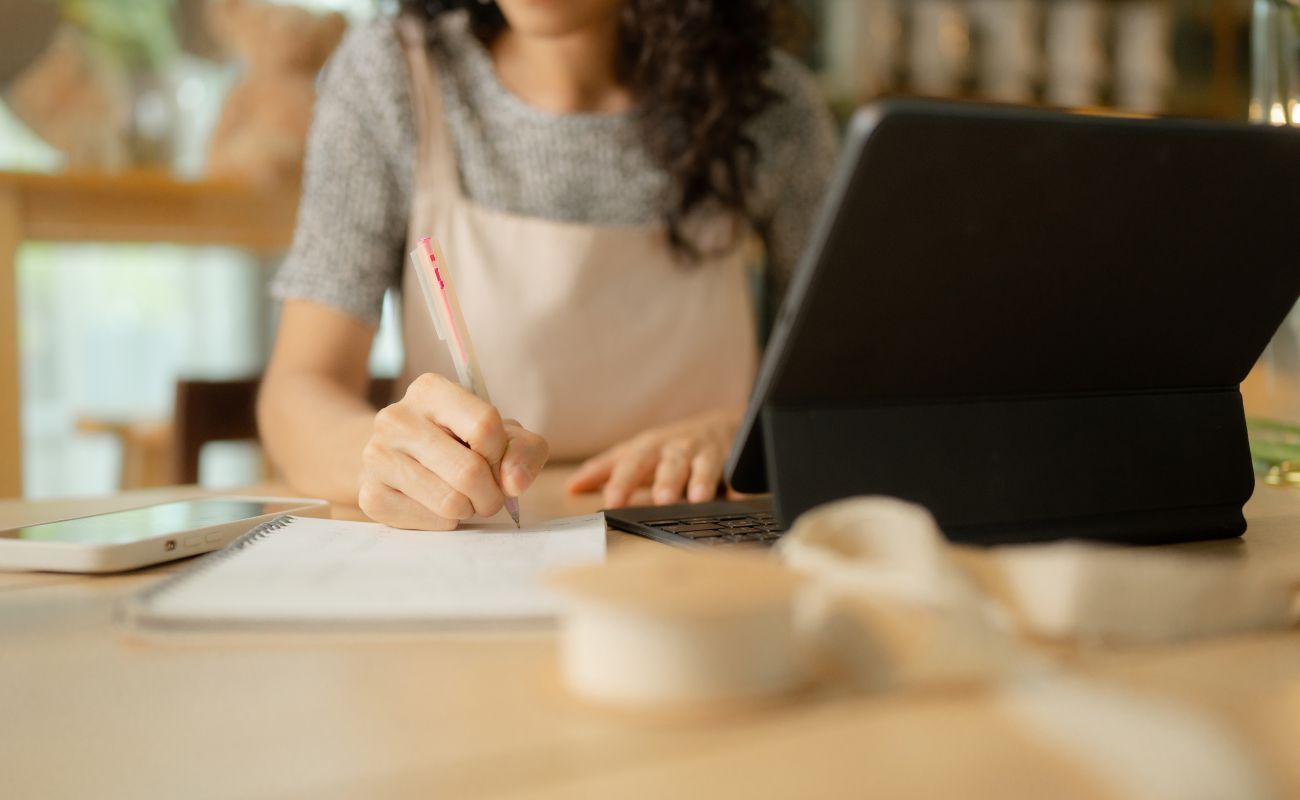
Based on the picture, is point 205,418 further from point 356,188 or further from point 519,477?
point 519,477

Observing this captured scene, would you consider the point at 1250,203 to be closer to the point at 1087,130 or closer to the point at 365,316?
the point at 1087,130

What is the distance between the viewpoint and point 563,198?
118 cm

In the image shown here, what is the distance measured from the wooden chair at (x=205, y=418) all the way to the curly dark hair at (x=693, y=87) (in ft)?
1.53

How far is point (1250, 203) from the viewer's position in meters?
0.47

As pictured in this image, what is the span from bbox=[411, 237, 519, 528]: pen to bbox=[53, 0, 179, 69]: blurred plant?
6.00 feet

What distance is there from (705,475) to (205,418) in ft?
2.38

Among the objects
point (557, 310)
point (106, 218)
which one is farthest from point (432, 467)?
point (106, 218)

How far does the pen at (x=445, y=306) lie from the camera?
1.75 feet

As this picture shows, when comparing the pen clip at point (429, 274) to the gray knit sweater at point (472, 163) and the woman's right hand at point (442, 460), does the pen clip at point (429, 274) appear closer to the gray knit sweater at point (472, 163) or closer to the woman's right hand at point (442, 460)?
the woman's right hand at point (442, 460)

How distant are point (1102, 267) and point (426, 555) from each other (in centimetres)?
31

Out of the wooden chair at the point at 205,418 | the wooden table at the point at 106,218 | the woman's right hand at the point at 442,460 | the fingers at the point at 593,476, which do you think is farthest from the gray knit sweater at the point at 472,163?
the wooden table at the point at 106,218

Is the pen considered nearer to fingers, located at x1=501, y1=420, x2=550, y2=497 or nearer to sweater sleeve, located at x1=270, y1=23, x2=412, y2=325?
fingers, located at x1=501, y1=420, x2=550, y2=497

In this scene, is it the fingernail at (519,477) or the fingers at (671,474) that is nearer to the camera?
the fingernail at (519,477)

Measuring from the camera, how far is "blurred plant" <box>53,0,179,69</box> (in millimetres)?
2111
